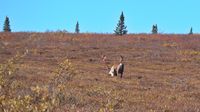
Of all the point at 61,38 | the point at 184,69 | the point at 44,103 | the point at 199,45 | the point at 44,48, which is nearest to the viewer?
the point at 44,103

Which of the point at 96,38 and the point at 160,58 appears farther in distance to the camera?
the point at 96,38

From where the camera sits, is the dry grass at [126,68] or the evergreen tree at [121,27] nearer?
the dry grass at [126,68]

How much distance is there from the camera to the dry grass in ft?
55.4

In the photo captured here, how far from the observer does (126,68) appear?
37.6 m

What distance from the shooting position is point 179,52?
54.1 m

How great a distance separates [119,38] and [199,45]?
11.6 m

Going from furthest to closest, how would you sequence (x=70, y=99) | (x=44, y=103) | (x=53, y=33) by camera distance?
(x=53, y=33), (x=70, y=99), (x=44, y=103)

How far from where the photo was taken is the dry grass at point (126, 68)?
16.9 meters

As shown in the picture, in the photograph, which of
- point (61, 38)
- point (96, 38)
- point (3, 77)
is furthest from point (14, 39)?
point (3, 77)

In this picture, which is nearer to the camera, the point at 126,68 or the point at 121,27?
Answer: the point at 126,68

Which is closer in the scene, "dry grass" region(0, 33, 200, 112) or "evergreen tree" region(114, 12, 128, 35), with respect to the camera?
"dry grass" region(0, 33, 200, 112)

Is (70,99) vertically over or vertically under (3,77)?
under

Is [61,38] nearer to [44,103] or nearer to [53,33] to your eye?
[53,33]

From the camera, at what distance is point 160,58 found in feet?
158
